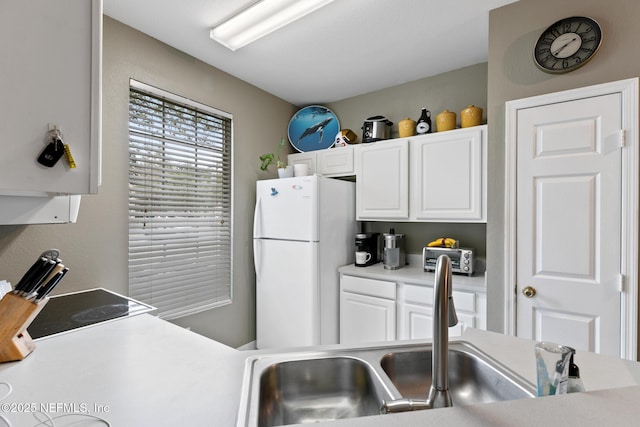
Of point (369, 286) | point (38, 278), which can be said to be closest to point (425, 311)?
point (369, 286)

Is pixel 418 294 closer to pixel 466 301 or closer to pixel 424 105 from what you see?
pixel 466 301

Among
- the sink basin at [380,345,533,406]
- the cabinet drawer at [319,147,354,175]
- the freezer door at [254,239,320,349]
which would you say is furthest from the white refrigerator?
the sink basin at [380,345,533,406]

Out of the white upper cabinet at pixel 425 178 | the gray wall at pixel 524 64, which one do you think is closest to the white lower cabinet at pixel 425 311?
the gray wall at pixel 524 64

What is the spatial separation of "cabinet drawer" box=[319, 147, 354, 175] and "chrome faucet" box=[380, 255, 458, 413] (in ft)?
7.80

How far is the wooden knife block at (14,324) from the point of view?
957 millimetres

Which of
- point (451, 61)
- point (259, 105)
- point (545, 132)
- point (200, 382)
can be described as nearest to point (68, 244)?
point (200, 382)

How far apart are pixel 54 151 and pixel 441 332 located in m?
1.15

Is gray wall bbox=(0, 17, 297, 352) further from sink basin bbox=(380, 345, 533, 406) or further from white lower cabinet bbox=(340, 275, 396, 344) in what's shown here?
sink basin bbox=(380, 345, 533, 406)

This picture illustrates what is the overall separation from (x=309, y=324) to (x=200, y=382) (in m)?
1.77

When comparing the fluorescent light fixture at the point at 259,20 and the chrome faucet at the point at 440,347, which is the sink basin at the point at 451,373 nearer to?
the chrome faucet at the point at 440,347

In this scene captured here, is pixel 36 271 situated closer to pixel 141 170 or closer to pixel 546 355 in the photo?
pixel 141 170

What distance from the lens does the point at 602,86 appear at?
158cm

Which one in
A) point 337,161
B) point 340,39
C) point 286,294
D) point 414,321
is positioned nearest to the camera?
point 340,39

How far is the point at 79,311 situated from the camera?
1.45m
